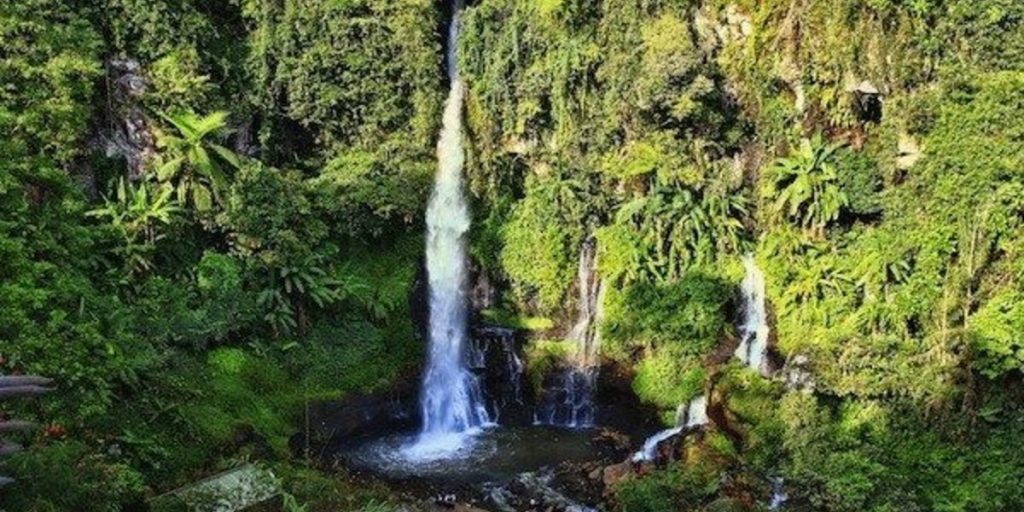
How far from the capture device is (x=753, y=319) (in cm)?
2320

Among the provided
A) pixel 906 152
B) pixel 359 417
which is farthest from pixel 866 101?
pixel 359 417

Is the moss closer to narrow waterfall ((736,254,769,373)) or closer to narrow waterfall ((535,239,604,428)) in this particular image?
narrow waterfall ((736,254,769,373))

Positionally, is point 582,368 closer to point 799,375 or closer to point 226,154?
point 799,375

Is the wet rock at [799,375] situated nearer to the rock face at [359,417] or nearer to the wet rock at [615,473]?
the wet rock at [615,473]

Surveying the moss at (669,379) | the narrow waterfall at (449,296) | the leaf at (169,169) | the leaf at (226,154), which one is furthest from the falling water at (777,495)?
the leaf at (169,169)

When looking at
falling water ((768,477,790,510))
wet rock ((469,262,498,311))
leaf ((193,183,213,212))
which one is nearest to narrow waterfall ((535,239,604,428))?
wet rock ((469,262,498,311))

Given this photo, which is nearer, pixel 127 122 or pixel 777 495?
pixel 777 495

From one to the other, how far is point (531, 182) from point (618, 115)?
348 centimetres

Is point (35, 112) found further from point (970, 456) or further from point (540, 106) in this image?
point (970, 456)

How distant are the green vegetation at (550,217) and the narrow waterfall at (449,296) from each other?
0.59m

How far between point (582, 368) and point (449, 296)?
4.70 meters

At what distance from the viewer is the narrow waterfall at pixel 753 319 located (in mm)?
22562

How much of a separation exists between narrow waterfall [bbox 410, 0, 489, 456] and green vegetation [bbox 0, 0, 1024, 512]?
595 millimetres

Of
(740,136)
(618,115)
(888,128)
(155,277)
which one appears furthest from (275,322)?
(888,128)
